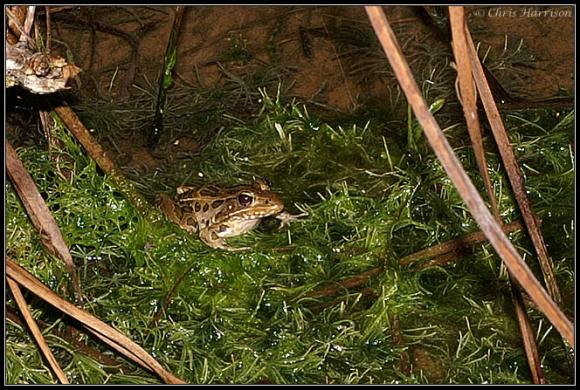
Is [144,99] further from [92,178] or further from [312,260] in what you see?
[312,260]

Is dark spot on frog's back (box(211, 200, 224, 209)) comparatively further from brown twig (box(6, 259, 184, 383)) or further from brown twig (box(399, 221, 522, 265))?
brown twig (box(6, 259, 184, 383))

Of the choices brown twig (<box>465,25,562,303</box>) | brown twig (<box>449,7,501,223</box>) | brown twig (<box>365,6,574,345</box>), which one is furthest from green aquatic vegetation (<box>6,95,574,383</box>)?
brown twig (<box>365,6,574,345</box>)

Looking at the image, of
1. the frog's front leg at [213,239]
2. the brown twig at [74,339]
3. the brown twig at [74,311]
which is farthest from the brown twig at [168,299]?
the brown twig at [74,311]

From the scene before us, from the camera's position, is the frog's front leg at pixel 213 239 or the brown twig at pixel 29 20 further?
the frog's front leg at pixel 213 239

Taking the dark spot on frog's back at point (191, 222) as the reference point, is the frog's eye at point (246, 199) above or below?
above

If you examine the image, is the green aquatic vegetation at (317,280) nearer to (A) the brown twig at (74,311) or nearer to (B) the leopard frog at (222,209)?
(B) the leopard frog at (222,209)

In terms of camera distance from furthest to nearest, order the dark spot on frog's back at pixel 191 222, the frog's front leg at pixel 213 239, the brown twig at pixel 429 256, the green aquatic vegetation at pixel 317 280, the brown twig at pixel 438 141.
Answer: the dark spot on frog's back at pixel 191 222 < the frog's front leg at pixel 213 239 < the brown twig at pixel 429 256 < the green aquatic vegetation at pixel 317 280 < the brown twig at pixel 438 141

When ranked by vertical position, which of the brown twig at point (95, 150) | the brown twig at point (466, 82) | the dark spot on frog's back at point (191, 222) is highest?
the brown twig at point (466, 82)
